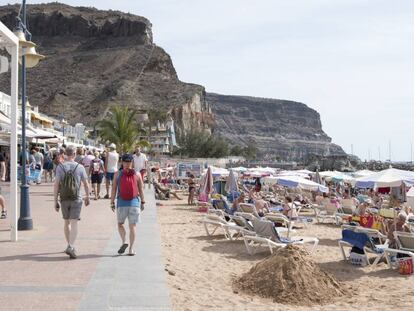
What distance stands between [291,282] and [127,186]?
2.35 metres

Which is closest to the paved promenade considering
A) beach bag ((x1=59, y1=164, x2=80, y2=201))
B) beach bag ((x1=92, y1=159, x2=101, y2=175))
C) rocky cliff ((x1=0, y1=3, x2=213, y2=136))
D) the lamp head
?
beach bag ((x1=59, y1=164, x2=80, y2=201))

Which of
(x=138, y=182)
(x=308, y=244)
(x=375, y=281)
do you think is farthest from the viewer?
(x=308, y=244)

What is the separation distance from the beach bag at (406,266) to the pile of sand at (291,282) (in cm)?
151

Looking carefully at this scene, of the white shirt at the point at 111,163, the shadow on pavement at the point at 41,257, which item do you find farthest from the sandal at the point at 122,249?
the white shirt at the point at 111,163

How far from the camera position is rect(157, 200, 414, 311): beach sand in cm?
603

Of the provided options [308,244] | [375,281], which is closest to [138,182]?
[375,281]

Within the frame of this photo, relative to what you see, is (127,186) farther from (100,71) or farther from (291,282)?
(100,71)

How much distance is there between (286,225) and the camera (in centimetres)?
1269

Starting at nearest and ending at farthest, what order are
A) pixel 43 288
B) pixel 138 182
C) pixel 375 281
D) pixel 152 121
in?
pixel 43 288 → pixel 138 182 → pixel 375 281 → pixel 152 121

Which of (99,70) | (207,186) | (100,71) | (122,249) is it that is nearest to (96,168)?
(207,186)

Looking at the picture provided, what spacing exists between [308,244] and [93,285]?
589cm

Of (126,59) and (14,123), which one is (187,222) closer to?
(14,123)

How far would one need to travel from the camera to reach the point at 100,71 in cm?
12200

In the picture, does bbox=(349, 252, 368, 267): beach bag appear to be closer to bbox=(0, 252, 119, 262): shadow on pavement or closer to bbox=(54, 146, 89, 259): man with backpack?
bbox=(0, 252, 119, 262): shadow on pavement
